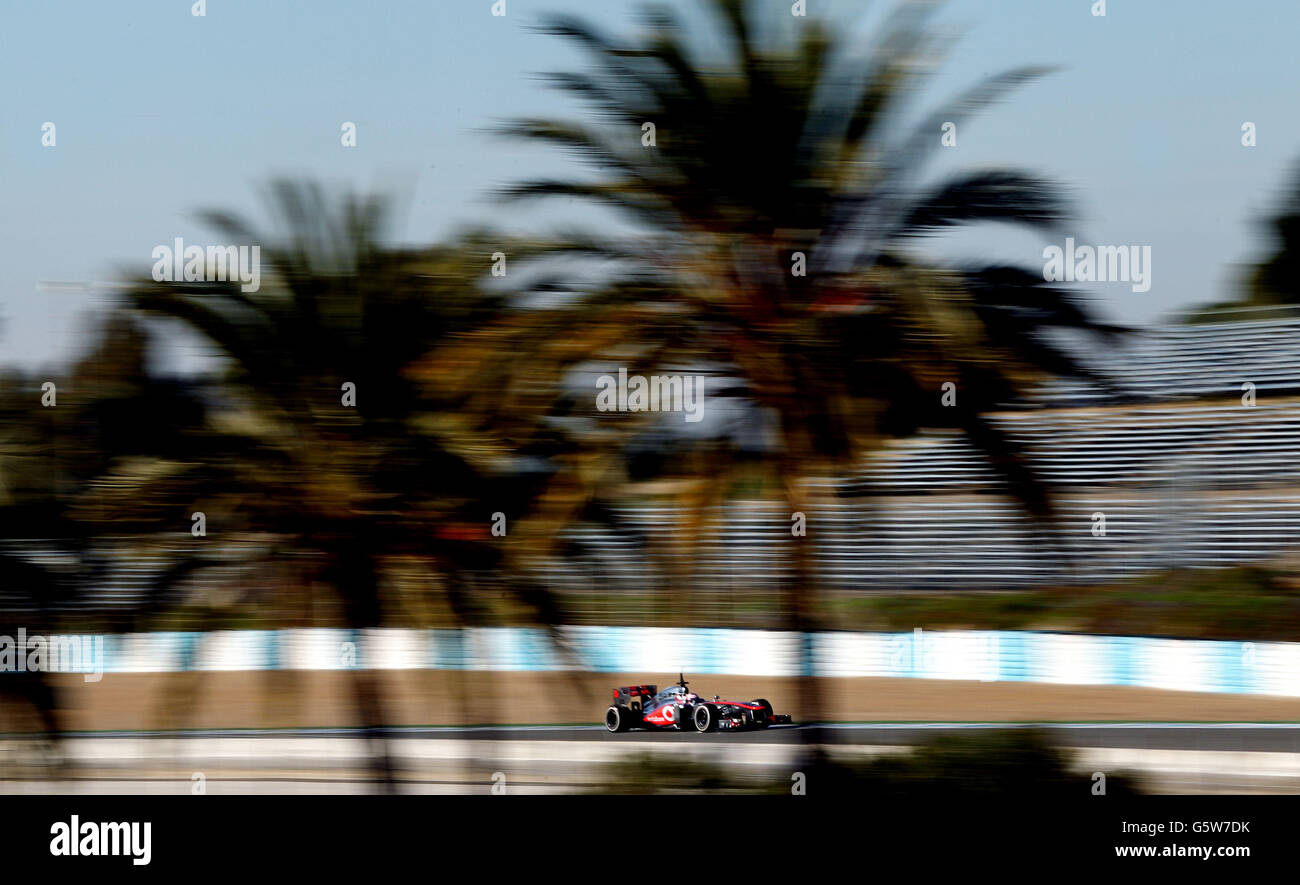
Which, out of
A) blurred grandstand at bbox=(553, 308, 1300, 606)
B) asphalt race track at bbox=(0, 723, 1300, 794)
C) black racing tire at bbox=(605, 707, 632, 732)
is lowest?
asphalt race track at bbox=(0, 723, 1300, 794)

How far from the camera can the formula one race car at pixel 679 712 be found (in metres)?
13.0

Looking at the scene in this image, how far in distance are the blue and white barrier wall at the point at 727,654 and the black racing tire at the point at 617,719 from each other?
2.36 ft

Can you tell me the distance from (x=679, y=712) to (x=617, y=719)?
2.80 ft

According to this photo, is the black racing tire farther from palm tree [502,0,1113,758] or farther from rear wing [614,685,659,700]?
palm tree [502,0,1113,758]

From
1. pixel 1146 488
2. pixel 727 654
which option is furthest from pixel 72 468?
pixel 1146 488

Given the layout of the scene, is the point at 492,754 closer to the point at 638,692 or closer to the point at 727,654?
the point at 638,692

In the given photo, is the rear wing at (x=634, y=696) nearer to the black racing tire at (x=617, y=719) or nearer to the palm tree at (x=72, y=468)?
the black racing tire at (x=617, y=719)

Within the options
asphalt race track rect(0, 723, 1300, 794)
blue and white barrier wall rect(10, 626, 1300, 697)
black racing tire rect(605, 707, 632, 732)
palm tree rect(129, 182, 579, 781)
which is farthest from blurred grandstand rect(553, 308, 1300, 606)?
palm tree rect(129, 182, 579, 781)

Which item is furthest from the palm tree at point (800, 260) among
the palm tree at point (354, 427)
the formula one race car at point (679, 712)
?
the formula one race car at point (679, 712)

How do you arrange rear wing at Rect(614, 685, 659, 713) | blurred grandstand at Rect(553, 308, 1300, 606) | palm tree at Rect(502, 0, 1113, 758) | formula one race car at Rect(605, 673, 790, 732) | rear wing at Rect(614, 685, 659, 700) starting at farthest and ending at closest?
blurred grandstand at Rect(553, 308, 1300, 606)
rear wing at Rect(614, 685, 659, 700)
rear wing at Rect(614, 685, 659, 713)
formula one race car at Rect(605, 673, 790, 732)
palm tree at Rect(502, 0, 1113, 758)

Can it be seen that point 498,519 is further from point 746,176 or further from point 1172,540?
point 1172,540

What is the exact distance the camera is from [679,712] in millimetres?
13609

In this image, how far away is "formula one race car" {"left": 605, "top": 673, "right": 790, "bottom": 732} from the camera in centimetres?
1302

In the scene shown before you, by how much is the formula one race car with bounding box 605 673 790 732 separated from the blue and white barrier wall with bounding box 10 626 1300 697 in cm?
72
